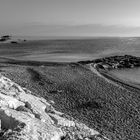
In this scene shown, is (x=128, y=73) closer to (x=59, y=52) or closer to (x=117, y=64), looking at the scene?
(x=117, y=64)

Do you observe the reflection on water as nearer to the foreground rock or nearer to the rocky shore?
the rocky shore

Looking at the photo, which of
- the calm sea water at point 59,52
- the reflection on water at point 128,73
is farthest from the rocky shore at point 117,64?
the calm sea water at point 59,52

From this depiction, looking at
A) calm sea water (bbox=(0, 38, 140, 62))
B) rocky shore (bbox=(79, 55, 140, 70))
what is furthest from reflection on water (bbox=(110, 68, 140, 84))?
calm sea water (bbox=(0, 38, 140, 62))

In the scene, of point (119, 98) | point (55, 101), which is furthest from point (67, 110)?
point (119, 98)

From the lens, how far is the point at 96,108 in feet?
47.2

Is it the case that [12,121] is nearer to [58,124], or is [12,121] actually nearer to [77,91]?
[58,124]

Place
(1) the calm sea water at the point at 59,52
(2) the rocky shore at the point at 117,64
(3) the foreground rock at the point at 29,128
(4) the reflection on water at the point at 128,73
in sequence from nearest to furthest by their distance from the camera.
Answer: (3) the foreground rock at the point at 29,128
(4) the reflection on water at the point at 128,73
(2) the rocky shore at the point at 117,64
(1) the calm sea water at the point at 59,52

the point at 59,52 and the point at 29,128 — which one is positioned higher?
the point at 29,128

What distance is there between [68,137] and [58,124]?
1.09 meters

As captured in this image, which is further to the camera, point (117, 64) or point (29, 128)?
point (117, 64)

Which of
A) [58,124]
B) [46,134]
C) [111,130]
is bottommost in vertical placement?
[111,130]

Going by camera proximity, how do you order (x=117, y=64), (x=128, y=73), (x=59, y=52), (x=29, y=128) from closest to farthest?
(x=29, y=128) < (x=128, y=73) < (x=117, y=64) < (x=59, y=52)

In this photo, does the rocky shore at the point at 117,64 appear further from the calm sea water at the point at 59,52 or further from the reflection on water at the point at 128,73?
the calm sea water at the point at 59,52

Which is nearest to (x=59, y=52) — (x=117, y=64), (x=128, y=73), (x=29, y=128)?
(x=117, y=64)
